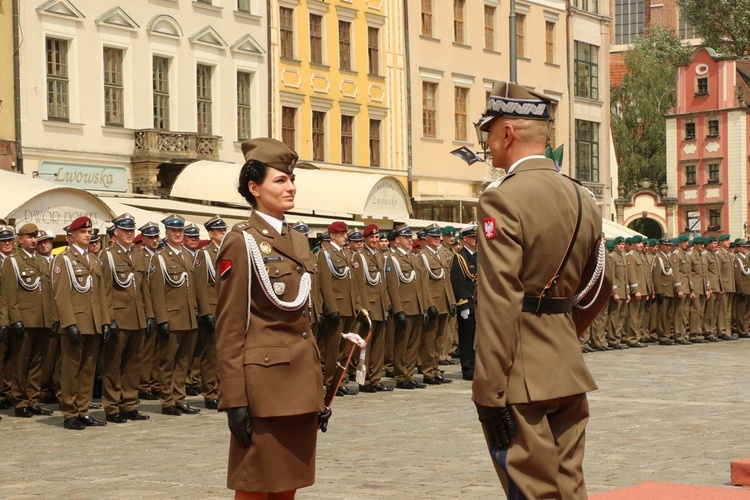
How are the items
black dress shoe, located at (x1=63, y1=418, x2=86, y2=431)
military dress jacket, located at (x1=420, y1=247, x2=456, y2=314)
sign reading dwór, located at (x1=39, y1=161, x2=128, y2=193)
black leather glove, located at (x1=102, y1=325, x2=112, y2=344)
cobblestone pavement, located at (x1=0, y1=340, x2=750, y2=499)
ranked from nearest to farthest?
cobblestone pavement, located at (x1=0, y1=340, x2=750, y2=499) → black dress shoe, located at (x1=63, y1=418, x2=86, y2=431) → black leather glove, located at (x1=102, y1=325, x2=112, y2=344) → military dress jacket, located at (x1=420, y1=247, x2=456, y2=314) → sign reading dwór, located at (x1=39, y1=161, x2=128, y2=193)

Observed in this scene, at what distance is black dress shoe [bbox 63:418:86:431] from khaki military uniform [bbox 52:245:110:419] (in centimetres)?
4

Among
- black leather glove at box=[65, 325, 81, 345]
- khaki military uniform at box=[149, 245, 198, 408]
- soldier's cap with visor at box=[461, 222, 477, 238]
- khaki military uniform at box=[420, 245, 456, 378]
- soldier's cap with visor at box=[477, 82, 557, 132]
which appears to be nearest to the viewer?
soldier's cap with visor at box=[477, 82, 557, 132]

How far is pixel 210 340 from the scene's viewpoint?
670 inches

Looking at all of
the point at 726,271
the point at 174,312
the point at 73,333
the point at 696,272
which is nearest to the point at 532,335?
the point at 73,333

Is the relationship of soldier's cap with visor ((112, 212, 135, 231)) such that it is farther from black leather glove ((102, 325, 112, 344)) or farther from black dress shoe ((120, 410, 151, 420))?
black dress shoe ((120, 410, 151, 420))

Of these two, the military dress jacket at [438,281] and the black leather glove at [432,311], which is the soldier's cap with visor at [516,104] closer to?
the black leather glove at [432,311]

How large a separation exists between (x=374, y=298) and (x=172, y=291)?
353cm

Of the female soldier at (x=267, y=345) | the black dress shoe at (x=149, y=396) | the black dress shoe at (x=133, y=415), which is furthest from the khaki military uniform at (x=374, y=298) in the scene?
the female soldier at (x=267, y=345)

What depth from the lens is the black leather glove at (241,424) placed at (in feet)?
22.1

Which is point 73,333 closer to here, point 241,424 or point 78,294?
point 78,294

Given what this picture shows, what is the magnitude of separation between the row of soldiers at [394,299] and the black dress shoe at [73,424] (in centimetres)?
370

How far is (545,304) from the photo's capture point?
6.02 metres

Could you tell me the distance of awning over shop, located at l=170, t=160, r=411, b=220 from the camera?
33.1m

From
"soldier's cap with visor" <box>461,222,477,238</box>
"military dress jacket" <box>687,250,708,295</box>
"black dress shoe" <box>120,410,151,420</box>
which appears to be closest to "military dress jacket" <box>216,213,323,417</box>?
"black dress shoe" <box>120,410,151,420</box>
